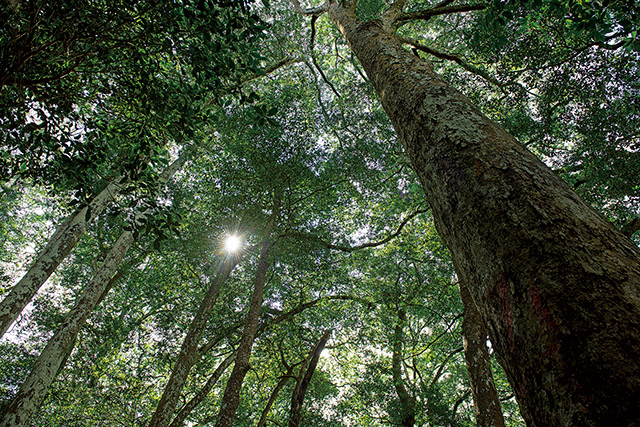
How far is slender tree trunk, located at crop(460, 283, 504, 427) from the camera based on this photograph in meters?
5.20

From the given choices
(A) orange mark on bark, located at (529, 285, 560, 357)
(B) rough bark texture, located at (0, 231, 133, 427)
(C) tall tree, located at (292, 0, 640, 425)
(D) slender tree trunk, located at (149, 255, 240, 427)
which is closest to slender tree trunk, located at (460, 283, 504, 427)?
(C) tall tree, located at (292, 0, 640, 425)

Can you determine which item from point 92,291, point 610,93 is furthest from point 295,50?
point 92,291

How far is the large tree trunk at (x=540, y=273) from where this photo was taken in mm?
703

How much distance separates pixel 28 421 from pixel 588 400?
9872 millimetres

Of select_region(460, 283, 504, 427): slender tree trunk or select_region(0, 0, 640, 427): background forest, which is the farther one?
select_region(0, 0, 640, 427): background forest

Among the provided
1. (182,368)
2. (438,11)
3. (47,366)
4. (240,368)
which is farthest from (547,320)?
(47,366)

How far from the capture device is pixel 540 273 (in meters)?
0.91

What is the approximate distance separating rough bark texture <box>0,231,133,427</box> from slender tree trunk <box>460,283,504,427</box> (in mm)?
9252

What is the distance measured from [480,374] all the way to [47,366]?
9620 mm

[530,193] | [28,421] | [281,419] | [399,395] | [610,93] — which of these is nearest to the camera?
[530,193]

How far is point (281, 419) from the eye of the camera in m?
18.3

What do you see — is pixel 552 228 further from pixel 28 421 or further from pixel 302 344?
pixel 302 344

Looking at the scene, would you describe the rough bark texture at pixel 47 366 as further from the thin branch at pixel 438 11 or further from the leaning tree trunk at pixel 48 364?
the thin branch at pixel 438 11

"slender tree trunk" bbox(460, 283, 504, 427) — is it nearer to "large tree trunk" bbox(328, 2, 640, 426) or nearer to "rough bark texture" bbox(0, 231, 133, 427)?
"large tree trunk" bbox(328, 2, 640, 426)
